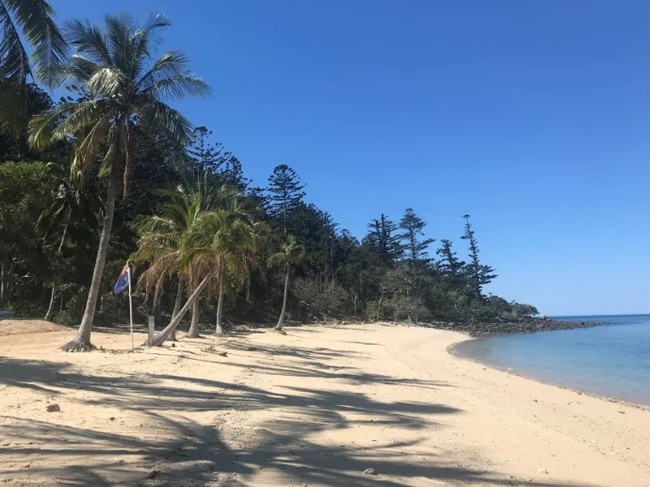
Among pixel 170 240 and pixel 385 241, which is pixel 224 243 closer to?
pixel 170 240

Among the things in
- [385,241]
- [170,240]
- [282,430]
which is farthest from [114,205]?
[385,241]

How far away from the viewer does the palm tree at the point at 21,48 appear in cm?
1113

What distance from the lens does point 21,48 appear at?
452 inches

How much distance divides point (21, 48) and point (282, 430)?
34.0ft

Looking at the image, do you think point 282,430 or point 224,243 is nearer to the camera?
point 282,430

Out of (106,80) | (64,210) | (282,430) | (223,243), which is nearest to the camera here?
(282,430)

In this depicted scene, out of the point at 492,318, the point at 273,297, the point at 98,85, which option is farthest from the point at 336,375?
the point at 492,318

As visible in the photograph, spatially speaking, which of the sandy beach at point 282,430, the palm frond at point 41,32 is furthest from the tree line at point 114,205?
the sandy beach at point 282,430

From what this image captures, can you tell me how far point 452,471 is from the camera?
6094 millimetres

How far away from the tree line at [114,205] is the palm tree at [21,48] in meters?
0.02

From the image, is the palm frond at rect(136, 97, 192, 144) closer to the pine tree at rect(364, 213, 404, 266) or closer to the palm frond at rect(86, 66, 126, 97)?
the palm frond at rect(86, 66, 126, 97)

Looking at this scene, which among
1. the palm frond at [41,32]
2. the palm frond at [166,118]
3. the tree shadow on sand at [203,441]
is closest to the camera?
the tree shadow on sand at [203,441]

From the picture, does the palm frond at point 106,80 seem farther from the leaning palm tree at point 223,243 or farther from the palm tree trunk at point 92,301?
the leaning palm tree at point 223,243

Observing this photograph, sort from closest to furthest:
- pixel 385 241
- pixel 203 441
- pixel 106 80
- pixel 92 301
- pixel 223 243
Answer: pixel 203 441 < pixel 106 80 < pixel 92 301 < pixel 223 243 < pixel 385 241
